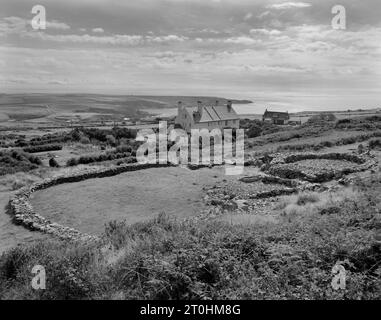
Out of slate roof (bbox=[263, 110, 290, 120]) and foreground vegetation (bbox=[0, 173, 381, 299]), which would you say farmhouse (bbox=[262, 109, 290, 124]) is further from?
foreground vegetation (bbox=[0, 173, 381, 299])

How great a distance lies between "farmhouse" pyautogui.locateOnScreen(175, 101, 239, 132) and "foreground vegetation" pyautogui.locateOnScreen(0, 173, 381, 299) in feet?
120

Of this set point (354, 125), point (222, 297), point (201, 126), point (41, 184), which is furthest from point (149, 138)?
point (222, 297)

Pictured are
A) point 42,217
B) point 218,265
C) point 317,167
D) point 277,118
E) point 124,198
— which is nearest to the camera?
point 218,265

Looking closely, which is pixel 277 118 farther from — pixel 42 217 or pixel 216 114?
pixel 42 217

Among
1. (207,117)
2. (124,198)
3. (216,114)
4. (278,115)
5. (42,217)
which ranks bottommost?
(42,217)

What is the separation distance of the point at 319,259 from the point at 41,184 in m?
13.8

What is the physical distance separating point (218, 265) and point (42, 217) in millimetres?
8412

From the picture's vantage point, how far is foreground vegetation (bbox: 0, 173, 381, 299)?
5.29 meters

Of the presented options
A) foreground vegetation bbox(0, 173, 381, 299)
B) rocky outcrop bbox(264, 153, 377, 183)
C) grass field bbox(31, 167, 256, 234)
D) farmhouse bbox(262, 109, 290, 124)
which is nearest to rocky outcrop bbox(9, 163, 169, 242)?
grass field bbox(31, 167, 256, 234)

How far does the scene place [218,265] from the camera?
225 inches

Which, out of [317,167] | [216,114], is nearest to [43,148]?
[216,114]

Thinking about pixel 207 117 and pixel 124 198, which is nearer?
pixel 124 198
